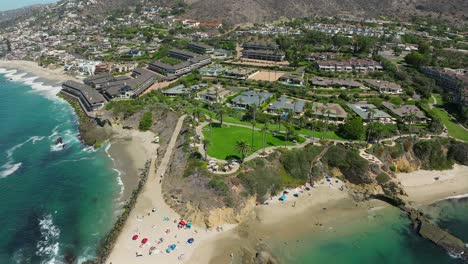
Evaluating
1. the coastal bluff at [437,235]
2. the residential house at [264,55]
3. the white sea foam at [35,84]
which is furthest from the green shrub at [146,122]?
the residential house at [264,55]

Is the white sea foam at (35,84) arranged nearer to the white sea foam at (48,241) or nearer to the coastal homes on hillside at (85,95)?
the coastal homes on hillside at (85,95)

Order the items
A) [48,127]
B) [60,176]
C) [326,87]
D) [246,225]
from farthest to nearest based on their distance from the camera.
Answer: [326,87]
[48,127]
[60,176]
[246,225]

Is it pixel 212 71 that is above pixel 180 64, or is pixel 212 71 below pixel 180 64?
below

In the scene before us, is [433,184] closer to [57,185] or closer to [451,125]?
[451,125]

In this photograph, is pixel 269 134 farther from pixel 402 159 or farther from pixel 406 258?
pixel 406 258

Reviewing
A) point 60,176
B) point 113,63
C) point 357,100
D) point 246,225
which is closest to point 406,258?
point 246,225

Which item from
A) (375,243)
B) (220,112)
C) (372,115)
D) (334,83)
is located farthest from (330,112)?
(375,243)
